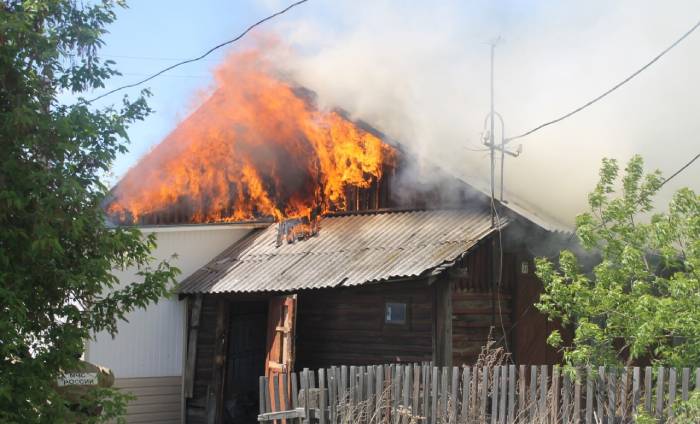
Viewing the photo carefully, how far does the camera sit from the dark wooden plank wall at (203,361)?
17734 mm

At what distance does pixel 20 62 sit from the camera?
27.2 feet

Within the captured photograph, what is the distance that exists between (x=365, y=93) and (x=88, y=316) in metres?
11.4

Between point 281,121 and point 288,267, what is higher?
point 281,121

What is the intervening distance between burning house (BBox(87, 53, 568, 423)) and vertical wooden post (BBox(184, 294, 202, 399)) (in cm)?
3

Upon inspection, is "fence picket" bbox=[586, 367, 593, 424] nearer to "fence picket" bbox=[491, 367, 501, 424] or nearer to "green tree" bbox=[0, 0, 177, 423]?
"fence picket" bbox=[491, 367, 501, 424]

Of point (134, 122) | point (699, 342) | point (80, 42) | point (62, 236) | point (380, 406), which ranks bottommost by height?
point (380, 406)

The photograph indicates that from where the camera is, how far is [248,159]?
19.8 metres

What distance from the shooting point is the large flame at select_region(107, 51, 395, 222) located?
60.5 ft

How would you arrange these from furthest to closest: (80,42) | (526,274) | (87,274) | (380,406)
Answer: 1. (526,274)
2. (380,406)
3. (80,42)
4. (87,274)

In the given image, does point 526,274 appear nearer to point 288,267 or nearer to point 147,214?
point 288,267

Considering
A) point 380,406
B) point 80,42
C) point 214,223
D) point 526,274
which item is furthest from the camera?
point 214,223

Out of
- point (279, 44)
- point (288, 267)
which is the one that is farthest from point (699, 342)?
point (279, 44)

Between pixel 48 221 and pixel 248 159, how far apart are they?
11.9 meters

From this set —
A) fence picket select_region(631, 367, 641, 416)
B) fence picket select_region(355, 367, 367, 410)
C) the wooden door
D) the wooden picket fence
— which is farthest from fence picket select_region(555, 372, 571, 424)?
the wooden door
